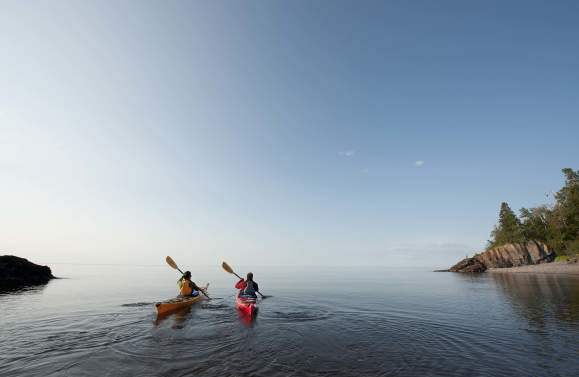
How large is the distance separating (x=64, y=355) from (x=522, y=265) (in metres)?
115

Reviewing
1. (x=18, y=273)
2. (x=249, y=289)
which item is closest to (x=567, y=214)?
(x=249, y=289)

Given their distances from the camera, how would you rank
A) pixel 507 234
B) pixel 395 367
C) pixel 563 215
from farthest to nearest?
pixel 507 234 → pixel 563 215 → pixel 395 367

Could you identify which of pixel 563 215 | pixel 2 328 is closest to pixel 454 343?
pixel 2 328

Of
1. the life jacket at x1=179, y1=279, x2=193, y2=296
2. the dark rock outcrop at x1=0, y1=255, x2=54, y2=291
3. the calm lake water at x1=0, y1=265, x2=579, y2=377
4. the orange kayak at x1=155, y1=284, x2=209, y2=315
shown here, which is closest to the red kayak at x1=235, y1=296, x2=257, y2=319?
the calm lake water at x1=0, y1=265, x2=579, y2=377

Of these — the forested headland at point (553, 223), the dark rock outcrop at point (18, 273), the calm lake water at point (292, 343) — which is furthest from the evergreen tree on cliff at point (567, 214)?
the dark rock outcrop at point (18, 273)

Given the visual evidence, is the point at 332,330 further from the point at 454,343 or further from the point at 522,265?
the point at 522,265

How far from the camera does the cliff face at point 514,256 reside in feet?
Answer: 295

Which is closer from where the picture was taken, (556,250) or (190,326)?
(190,326)

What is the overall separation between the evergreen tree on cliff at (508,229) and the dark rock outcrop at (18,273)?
130m

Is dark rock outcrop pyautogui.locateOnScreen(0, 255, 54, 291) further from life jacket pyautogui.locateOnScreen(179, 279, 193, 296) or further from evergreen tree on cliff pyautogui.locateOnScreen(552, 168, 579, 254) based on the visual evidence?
evergreen tree on cliff pyautogui.locateOnScreen(552, 168, 579, 254)

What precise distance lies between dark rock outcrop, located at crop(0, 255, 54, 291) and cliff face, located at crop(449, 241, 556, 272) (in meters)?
120

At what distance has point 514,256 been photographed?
3634 inches

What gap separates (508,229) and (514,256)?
13.9m

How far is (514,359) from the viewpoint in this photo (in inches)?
491
